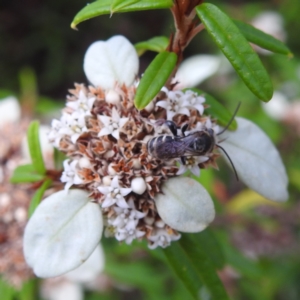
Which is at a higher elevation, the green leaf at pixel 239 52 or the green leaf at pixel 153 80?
the green leaf at pixel 239 52

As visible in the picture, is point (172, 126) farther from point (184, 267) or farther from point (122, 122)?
point (184, 267)

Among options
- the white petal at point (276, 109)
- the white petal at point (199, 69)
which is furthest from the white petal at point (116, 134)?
the white petal at point (276, 109)

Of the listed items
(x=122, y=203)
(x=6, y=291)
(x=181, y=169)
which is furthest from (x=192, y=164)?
(x=6, y=291)

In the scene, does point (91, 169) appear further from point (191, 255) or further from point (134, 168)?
point (191, 255)

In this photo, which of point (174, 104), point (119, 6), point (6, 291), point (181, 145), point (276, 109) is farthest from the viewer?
point (276, 109)

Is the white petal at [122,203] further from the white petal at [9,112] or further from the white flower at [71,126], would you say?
the white petal at [9,112]

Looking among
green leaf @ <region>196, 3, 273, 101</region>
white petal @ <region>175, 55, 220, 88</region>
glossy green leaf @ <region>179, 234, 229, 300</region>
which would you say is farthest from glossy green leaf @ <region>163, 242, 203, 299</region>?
white petal @ <region>175, 55, 220, 88</region>
